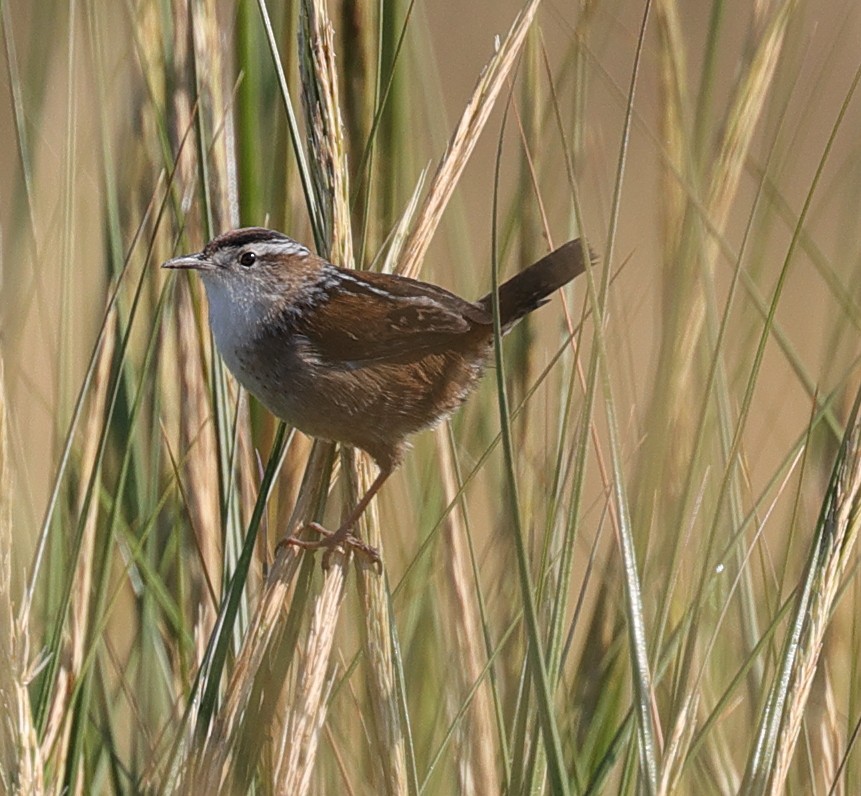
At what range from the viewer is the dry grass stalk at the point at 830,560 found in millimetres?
1187

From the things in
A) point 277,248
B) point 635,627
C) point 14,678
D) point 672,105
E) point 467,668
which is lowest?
point 14,678

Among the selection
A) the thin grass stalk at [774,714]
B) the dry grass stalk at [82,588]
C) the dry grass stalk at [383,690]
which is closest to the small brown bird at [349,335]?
the dry grass stalk at [82,588]

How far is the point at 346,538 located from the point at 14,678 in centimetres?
62

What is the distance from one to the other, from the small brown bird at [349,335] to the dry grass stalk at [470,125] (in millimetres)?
233

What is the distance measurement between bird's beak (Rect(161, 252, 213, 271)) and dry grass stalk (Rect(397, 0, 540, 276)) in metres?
0.36

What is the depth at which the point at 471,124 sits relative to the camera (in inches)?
68.4

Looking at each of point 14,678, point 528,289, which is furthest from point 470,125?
point 14,678

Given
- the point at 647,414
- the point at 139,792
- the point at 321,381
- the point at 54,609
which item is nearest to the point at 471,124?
the point at 647,414

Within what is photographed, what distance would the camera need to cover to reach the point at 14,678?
47.9 inches

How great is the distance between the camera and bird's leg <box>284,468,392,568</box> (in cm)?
170

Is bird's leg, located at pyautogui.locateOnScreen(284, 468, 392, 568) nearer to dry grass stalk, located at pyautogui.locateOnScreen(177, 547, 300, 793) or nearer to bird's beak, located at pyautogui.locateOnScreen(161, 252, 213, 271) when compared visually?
dry grass stalk, located at pyautogui.locateOnScreen(177, 547, 300, 793)

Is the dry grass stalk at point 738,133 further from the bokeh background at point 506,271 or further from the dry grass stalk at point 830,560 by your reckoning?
the dry grass stalk at point 830,560

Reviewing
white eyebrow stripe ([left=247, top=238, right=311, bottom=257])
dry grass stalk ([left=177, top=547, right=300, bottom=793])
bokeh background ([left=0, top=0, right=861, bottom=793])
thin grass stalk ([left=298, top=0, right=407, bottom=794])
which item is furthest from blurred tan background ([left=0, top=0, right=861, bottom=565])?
dry grass stalk ([left=177, top=547, right=300, bottom=793])

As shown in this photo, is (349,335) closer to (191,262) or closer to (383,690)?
(191,262)
